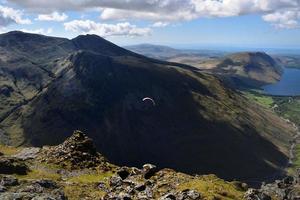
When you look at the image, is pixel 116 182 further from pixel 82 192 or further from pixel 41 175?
pixel 41 175

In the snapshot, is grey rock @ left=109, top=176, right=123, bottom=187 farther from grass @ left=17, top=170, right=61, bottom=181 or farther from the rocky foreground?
grass @ left=17, top=170, right=61, bottom=181

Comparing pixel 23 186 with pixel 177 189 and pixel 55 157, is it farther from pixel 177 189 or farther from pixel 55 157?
pixel 55 157

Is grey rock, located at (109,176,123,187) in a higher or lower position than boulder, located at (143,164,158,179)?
lower

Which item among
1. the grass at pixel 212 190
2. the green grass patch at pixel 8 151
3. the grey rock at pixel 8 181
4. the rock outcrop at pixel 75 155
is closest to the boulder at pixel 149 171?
the grass at pixel 212 190

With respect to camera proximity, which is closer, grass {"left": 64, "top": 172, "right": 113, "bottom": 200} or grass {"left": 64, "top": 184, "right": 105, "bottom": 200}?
grass {"left": 64, "top": 184, "right": 105, "bottom": 200}

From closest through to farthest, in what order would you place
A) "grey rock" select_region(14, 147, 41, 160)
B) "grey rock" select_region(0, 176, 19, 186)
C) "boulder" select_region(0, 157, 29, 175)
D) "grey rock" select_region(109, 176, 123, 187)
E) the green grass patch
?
"grey rock" select_region(0, 176, 19, 186), "grey rock" select_region(109, 176, 123, 187), "boulder" select_region(0, 157, 29, 175), "grey rock" select_region(14, 147, 41, 160), the green grass patch

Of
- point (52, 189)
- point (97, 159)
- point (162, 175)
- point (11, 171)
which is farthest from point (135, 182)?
point (97, 159)

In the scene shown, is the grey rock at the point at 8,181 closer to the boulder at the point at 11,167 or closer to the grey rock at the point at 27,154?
the boulder at the point at 11,167

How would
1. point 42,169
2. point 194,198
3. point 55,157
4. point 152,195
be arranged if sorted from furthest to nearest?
point 55,157 → point 42,169 → point 152,195 → point 194,198

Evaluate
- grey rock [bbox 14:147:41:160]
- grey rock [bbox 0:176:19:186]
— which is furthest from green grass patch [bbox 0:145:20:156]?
grey rock [bbox 0:176:19:186]
